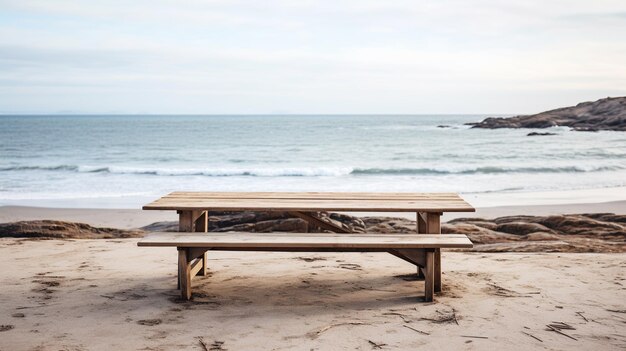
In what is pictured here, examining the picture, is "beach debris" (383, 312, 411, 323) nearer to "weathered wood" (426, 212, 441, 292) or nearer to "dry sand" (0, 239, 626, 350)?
"dry sand" (0, 239, 626, 350)

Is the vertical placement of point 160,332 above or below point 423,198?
below

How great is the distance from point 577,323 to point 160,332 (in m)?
2.59

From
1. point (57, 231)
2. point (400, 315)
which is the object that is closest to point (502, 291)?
point (400, 315)

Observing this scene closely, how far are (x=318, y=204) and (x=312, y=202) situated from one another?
13cm

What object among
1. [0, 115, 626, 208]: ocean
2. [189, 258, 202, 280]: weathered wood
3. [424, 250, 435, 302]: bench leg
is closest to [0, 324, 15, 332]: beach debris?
[189, 258, 202, 280]: weathered wood

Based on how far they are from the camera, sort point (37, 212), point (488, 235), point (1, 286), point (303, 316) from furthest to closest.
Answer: point (37, 212), point (488, 235), point (1, 286), point (303, 316)

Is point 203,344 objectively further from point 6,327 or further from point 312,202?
point 312,202

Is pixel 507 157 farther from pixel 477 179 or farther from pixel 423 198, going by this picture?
pixel 423 198

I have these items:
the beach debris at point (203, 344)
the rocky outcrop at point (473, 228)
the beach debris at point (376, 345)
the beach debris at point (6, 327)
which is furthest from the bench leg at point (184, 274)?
the rocky outcrop at point (473, 228)

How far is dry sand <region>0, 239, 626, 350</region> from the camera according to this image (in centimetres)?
374

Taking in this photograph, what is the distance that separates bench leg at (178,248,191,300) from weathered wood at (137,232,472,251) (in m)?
0.13

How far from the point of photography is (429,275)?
4508 mm

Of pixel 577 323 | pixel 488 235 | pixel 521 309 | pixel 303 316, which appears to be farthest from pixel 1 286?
pixel 488 235

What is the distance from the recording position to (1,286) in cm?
493
